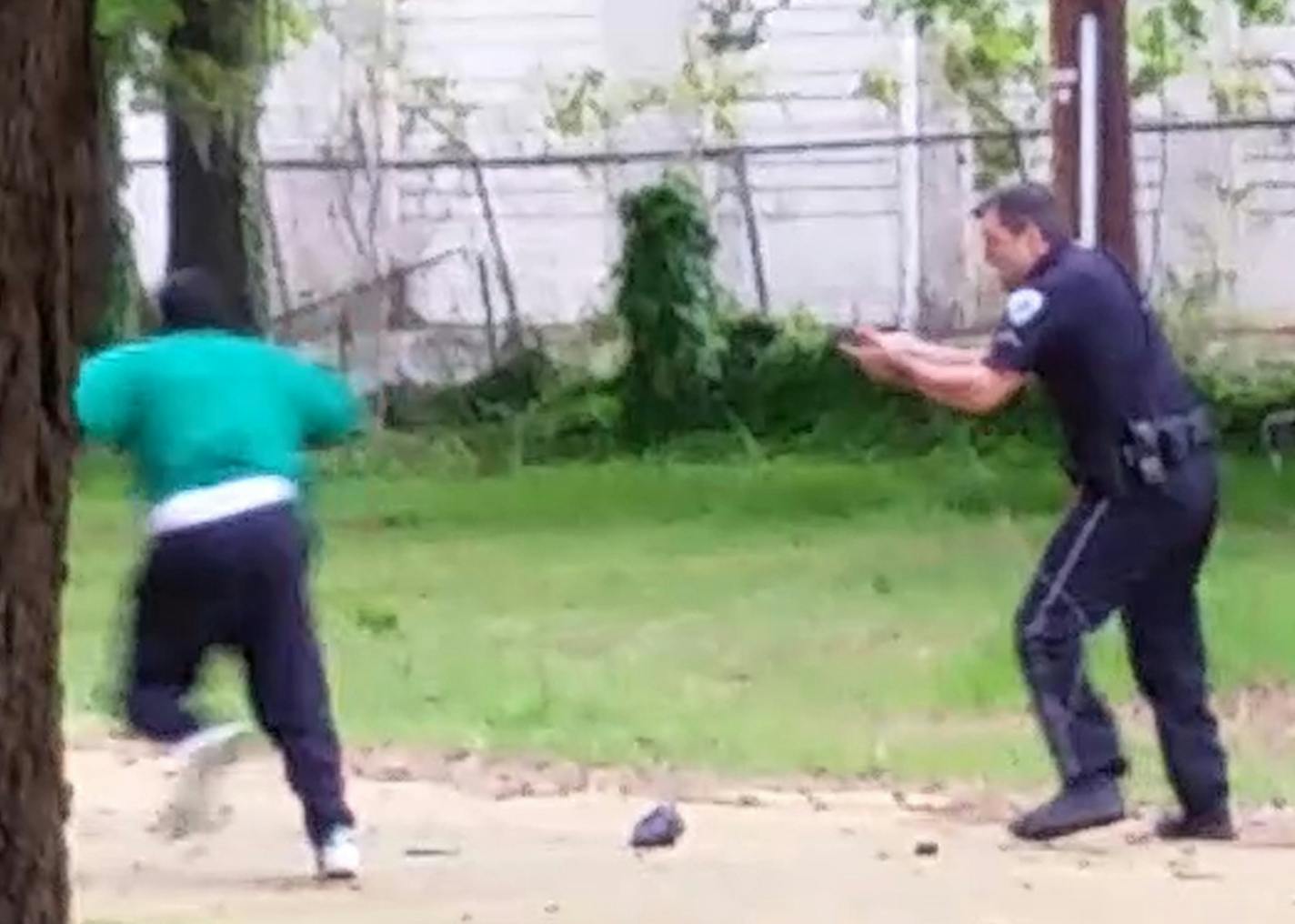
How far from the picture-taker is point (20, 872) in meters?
5.47

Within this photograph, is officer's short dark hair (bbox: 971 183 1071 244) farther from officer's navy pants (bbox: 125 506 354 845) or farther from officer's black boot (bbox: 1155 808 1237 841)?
officer's navy pants (bbox: 125 506 354 845)

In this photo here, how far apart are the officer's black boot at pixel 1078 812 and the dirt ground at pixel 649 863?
0.05m

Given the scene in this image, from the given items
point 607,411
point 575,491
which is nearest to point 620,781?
point 575,491

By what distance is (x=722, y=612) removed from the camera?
55.5ft

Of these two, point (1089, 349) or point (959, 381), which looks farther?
point (1089, 349)

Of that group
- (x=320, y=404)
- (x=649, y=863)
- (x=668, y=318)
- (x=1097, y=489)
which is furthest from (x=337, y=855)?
(x=668, y=318)

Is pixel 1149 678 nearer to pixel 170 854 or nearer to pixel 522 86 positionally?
pixel 170 854

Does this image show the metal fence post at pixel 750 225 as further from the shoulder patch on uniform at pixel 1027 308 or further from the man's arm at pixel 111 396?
the man's arm at pixel 111 396

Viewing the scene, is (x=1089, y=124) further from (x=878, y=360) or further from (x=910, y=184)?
(x=910, y=184)

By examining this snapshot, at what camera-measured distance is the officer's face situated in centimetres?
938

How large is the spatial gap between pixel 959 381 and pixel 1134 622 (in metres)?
0.90

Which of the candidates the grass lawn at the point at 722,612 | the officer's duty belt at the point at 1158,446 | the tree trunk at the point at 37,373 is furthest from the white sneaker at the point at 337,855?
the tree trunk at the point at 37,373

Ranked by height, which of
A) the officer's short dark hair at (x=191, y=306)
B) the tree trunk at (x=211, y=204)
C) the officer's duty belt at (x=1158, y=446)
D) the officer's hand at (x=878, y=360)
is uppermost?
the officer's short dark hair at (x=191, y=306)

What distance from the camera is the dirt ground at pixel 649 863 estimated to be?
337 inches
